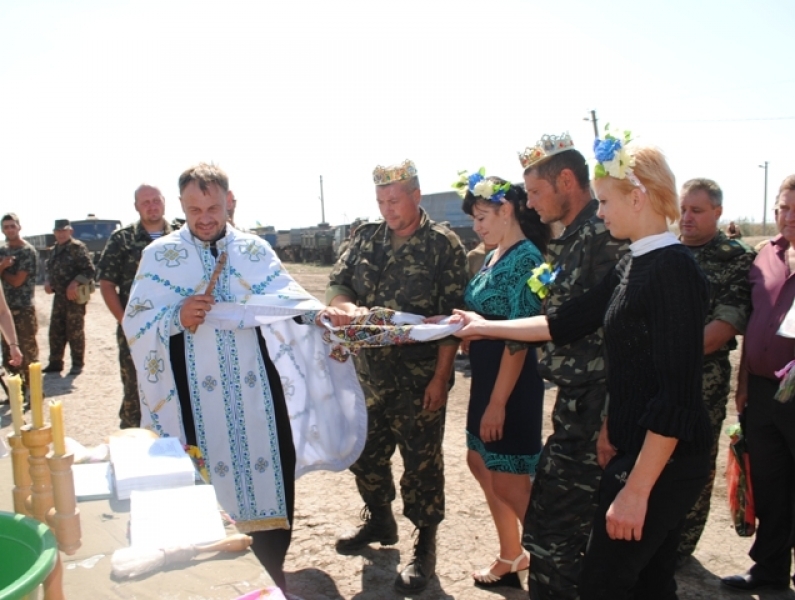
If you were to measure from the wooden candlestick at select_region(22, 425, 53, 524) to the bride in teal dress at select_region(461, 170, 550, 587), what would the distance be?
7.16ft

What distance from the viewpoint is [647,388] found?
2.12 m

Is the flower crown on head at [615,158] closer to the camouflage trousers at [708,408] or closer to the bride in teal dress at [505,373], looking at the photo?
the bride in teal dress at [505,373]

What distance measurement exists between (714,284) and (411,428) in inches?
73.6

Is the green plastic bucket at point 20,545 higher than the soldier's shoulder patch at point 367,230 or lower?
lower

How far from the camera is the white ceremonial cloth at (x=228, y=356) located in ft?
11.0

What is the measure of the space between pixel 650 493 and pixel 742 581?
1983 millimetres

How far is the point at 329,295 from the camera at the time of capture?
13.7ft

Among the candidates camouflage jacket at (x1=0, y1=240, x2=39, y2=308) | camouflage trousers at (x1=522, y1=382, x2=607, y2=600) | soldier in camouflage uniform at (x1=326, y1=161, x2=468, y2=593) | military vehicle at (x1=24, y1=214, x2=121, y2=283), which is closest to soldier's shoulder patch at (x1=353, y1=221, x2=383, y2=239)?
soldier in camouflage uniform at (x1=326, y1=161, x2=468, y2=593)

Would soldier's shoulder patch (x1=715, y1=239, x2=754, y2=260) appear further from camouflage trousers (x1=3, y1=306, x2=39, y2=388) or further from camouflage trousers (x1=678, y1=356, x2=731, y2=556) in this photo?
camouflage trousers (x1=3, y1=306, x2=39, y2=388)

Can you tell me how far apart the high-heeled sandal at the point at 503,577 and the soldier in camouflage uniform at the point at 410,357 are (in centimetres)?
26

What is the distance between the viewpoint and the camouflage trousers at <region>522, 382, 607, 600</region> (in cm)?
266

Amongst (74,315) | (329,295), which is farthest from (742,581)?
(74,315)

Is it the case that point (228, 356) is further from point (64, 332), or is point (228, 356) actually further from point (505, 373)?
point (64, 332)

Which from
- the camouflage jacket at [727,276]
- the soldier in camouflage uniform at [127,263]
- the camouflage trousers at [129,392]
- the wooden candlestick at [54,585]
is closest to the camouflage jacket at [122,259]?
the soldier in camouflage uniform at [127,263]
